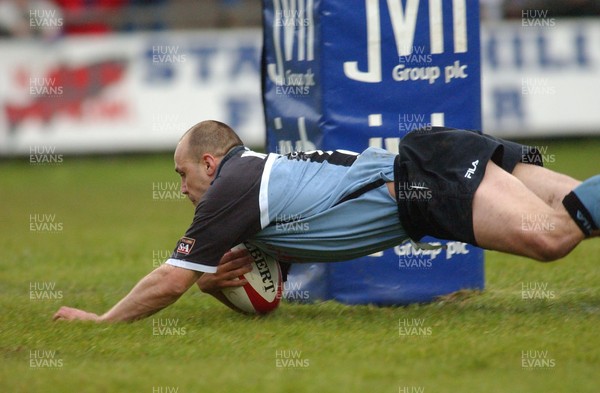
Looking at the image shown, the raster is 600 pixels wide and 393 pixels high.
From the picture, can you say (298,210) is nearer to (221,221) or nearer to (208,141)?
(221,221)

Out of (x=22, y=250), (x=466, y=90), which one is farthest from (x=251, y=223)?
(x=22, y=250)

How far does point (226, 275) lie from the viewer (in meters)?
5.76

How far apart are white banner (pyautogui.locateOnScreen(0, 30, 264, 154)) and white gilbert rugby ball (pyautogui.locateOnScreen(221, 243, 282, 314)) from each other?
33.7 feet

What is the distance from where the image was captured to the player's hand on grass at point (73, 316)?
18.9ft

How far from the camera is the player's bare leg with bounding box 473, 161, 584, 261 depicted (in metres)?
5.14

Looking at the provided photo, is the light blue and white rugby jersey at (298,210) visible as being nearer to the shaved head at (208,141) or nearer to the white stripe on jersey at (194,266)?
the white stripe on jersey at (194,266)

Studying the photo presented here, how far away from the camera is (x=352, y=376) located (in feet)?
14.6

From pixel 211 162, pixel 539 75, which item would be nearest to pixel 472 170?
pixel 211 162

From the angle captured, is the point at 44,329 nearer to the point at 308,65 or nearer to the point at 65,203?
the point at 308,65

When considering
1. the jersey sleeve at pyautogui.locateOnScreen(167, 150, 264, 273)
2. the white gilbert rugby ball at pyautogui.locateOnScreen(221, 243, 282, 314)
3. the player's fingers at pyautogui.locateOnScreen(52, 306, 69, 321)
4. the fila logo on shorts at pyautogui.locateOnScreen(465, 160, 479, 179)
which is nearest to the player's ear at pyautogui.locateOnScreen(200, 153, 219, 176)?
the jersey sleeve at pyautogui.locateOnScreen(167, 150, 264, 273)

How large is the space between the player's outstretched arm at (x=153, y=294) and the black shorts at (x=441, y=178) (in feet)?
3.80

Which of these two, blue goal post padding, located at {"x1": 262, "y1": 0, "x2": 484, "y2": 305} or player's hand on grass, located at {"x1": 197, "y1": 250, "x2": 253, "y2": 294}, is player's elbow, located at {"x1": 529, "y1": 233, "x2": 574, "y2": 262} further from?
player's hand on grass, located at {"x1": 197, "y1": 250, "x2": 253, "y2": 294}

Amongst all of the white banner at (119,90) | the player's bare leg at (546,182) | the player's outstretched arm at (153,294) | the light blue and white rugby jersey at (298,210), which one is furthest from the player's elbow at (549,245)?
the white banner at (119,90)

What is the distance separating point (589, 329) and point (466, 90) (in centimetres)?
172
